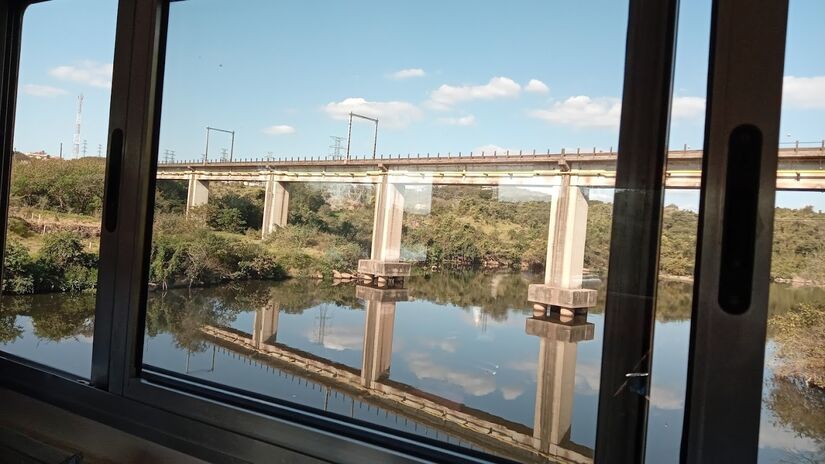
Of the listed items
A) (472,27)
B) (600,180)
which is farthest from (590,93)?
(472,27)

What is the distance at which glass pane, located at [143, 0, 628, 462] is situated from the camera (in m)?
1.18

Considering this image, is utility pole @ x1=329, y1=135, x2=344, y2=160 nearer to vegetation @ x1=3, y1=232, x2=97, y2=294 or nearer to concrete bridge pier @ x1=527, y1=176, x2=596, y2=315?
concrete bridge pier @ x1=527, y1=176, x2=596, y2=315

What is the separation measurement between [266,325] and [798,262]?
1333 mm

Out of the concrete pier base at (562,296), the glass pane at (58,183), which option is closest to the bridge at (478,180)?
the concrete pier base at (562,296)

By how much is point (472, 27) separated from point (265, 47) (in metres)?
0.75

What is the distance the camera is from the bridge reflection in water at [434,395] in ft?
3.76

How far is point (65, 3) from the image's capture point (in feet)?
7.36

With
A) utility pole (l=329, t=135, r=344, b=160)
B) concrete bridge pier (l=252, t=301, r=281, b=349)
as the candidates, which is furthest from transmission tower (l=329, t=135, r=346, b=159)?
concrete bridge pier (l=252, t=301, r=281, b=349)

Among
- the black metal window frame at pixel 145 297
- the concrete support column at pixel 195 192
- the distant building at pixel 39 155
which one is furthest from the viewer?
the distant building at pixel 39 155

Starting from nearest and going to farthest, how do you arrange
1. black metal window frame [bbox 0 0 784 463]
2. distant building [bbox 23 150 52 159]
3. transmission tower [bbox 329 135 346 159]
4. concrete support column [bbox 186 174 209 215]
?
1. black metal window frame [bbox 0 0 784 463]
2. transmission tower [bbox 329 135 346 159]
3. concrete support column [bbox 186 174 209 215]
4. distant building [bbox 23 150 52 159]

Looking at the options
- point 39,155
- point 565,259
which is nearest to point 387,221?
point 565,259

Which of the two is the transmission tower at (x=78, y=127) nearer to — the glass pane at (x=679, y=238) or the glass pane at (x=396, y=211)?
the glass pane at (x=396, y=211)

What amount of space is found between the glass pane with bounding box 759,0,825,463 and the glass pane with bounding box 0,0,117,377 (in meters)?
1.88

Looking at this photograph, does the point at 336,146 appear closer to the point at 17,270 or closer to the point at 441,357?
the point at 441,357
